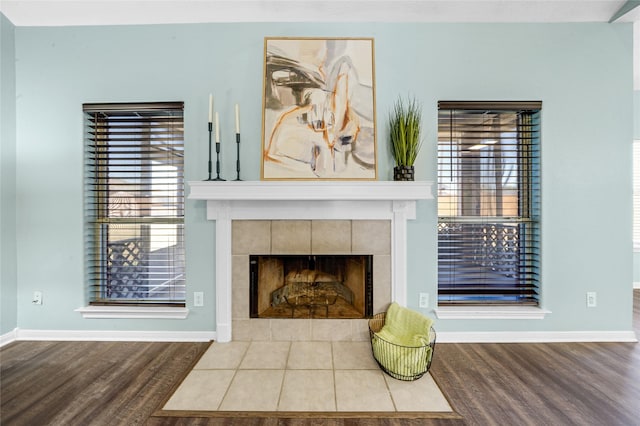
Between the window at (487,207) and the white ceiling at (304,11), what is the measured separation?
2.35ft

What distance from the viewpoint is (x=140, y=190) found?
2.46m

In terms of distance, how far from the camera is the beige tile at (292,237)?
2.34 m

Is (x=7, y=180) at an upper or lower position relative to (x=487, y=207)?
upper

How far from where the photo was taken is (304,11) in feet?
7.53

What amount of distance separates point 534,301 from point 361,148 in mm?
1851

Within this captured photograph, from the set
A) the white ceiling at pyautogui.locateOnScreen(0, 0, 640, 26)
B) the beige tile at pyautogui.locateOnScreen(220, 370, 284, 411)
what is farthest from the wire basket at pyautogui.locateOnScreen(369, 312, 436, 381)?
the white ceiling at pyautogui.locateOnScreen(0, 0, 640, 26)

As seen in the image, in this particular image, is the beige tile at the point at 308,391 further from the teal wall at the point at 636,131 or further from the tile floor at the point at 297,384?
the teal wall at the point at 636,131

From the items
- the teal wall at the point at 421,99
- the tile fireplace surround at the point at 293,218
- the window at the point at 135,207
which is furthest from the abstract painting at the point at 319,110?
the window at the point at 135,207

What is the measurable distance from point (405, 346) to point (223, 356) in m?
1.24

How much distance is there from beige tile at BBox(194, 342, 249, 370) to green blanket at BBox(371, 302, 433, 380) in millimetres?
950

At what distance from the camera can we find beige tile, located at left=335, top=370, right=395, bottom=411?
1603 mm

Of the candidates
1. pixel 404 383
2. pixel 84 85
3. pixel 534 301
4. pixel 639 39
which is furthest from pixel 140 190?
pixel 639 39

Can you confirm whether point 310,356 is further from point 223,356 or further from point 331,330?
point 223,356

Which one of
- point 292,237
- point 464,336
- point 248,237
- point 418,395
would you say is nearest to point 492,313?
point 464,336
